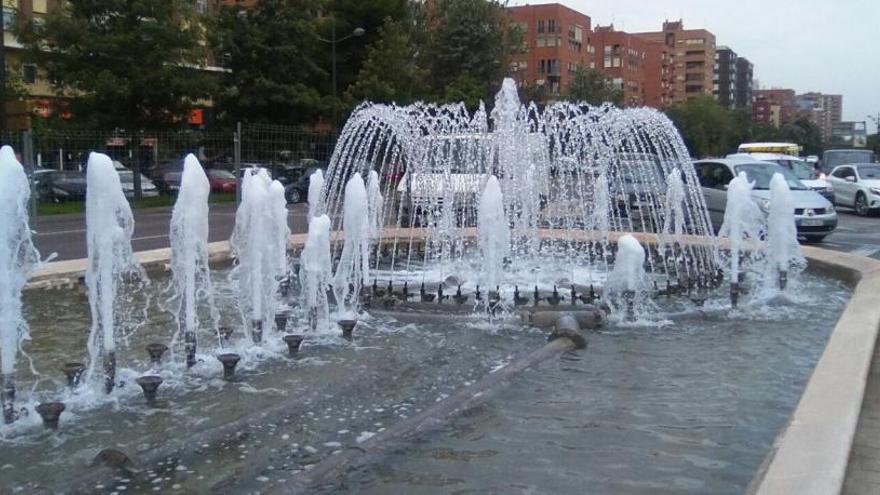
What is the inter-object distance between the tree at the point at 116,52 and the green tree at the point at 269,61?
4671 mm

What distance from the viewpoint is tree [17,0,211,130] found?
2556cm

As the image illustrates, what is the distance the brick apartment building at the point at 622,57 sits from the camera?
296 feet

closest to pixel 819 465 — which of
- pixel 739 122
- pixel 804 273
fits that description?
pixel 804 273

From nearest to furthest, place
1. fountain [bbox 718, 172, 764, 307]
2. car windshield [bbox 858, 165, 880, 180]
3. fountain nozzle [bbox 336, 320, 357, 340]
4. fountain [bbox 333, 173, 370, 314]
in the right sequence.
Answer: fountain nozzle [bbox 336, 320, 357, 340] → fountain [bbox 333, 173, 370, 314] → fountain [bbox 718, 172, 764, 307] → car windshield [bbox 858, 165, 880, 180]

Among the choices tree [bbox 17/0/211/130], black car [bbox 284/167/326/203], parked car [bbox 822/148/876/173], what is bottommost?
black car [bbox 284/167/326/203]

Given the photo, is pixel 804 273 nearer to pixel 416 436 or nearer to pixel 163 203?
pixel 416 436

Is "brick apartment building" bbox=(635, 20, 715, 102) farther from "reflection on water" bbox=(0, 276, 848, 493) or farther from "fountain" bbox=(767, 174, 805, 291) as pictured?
"reflection on water" bbox=(0, 276, 848, 493)

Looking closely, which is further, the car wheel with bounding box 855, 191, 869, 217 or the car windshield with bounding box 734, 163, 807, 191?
the car wheel with bounding box 855, 191, 869, 217

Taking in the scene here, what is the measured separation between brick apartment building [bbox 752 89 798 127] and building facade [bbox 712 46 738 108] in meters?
4.62

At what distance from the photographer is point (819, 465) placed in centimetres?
370

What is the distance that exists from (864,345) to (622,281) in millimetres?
2575

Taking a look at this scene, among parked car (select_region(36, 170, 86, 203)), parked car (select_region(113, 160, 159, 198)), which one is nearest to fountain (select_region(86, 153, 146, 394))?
parked car (select_region(36, 170, 86, 203))

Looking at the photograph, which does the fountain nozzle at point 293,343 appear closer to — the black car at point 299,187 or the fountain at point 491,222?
the fountain at point 491,222

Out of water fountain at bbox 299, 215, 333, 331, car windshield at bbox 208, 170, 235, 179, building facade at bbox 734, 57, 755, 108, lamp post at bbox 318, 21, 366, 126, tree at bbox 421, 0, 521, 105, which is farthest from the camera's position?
building facade at bbox 734, 57, 755, 108
